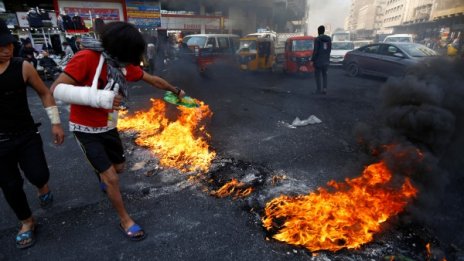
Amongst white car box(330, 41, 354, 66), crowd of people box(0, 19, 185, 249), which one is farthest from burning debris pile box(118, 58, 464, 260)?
white car box(330, 41, 354, 66)

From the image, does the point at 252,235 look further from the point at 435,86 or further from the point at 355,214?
the point at 435,86

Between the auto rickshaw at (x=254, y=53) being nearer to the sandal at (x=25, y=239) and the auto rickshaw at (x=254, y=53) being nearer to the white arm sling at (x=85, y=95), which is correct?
the white arm sling at (x=85, y=95)

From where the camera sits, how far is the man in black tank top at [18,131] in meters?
2.33

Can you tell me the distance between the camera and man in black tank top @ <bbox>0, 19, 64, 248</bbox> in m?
2.33

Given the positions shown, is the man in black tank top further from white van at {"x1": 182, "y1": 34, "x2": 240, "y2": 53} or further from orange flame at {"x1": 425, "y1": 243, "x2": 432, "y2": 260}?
white van at {"x1": 182, "y1": 34, "x2": 240, "y2": 53}

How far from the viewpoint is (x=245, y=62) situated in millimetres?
13125

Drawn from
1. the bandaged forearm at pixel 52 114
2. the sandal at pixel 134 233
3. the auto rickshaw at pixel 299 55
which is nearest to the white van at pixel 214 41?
the auto rickshaw at pixel 299 55

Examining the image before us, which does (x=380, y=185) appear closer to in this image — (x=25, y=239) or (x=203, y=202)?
(x=203, y=202)

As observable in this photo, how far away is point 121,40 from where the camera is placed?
2.22 metres

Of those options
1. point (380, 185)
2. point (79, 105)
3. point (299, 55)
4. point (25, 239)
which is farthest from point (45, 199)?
point (299, 55)

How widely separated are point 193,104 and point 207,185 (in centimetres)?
107

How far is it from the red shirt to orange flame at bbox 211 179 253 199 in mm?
1591

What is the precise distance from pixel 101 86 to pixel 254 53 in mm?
11315

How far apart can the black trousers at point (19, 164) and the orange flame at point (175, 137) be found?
177 centimetres
